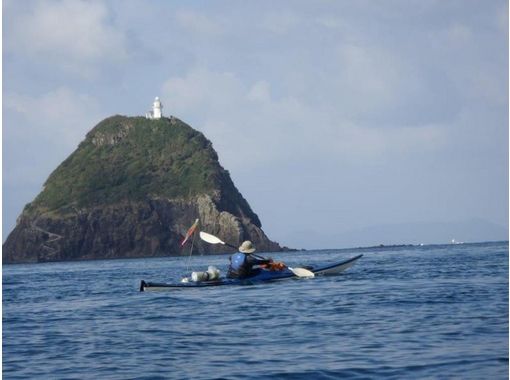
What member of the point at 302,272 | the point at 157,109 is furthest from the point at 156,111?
the point at 302,272

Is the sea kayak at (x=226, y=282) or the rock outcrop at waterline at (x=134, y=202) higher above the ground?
the rock outcrop at waterline at (x=134, y=202)

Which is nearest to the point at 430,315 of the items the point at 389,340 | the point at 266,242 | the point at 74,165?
the point at 389,340

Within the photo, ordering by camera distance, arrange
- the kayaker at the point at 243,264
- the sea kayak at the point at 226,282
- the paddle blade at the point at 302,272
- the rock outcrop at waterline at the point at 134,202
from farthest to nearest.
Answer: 1. the rock outcrop at waterline at the point at 134,202
2. the paddle blade at the point at 302,272
3. the kayaker at the point at 243,264
4. the sea kayak at the point at 226,282

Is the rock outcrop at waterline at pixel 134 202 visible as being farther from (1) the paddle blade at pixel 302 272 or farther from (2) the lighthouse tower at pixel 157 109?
(1) the paddle blade at pixel 302 272

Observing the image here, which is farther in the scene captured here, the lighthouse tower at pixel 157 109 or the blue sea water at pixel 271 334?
the lighthouse tower at pixel 157 109

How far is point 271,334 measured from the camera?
68.3 feet

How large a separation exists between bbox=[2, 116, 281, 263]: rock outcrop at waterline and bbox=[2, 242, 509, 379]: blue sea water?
115 m

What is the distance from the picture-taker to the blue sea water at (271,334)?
1648 cm

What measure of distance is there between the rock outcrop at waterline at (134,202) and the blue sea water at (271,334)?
115 meters

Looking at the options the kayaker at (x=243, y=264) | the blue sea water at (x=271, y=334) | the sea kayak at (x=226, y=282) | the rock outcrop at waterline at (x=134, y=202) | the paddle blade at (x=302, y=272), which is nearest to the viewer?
the blue sea water at (x=271, y=334)

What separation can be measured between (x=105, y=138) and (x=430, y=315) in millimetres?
172036

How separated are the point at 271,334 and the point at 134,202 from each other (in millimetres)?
141770

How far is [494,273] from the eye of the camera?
39.5 metres

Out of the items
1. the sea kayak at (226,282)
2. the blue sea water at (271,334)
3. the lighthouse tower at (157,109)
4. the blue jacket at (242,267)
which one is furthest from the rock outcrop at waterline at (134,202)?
the blue sea water at (271,334)
